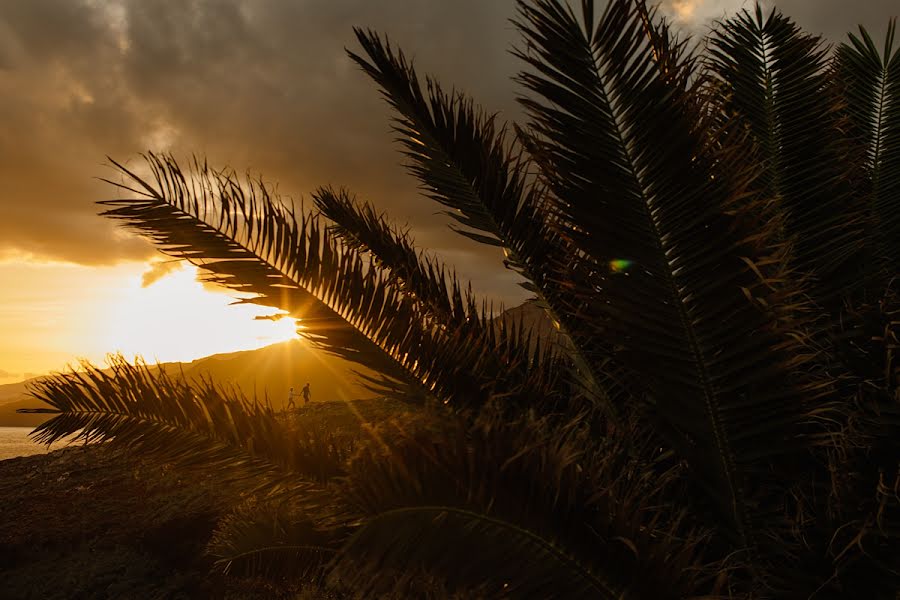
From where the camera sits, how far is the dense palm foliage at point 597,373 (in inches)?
62.9

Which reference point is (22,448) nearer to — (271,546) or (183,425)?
(271,546)

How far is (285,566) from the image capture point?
370 centimetres

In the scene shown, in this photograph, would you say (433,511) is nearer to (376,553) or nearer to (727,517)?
(376,553)

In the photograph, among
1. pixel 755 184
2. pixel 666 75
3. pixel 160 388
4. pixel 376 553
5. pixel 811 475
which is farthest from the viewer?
pixel 755 184

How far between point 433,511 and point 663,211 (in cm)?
129

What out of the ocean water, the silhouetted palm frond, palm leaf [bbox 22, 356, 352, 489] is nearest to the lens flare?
palm leaf [bbox 22, 356, 352, 489]

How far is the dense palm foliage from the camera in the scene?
1.60 m

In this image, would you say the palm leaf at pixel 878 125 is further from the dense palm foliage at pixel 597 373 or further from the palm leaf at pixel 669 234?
the palm leaf at pixel 669 234

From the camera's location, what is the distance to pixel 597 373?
2914 mm

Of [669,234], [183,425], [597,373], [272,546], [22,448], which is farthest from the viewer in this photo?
[22,448]

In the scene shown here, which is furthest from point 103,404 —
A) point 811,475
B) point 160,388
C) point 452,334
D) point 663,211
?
point 811,475

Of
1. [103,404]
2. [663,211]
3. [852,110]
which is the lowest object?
[103,404]

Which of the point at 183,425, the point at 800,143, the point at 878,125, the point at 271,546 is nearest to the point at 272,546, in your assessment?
the point at 271,546

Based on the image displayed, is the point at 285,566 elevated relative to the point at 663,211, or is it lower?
lower
